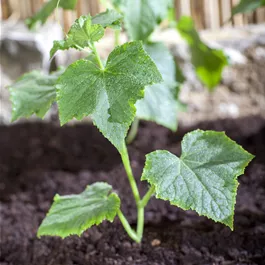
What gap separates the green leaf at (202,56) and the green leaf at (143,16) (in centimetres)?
30

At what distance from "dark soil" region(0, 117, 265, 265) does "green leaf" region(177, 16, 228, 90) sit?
0.24 meters

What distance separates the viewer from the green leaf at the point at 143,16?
170 cm

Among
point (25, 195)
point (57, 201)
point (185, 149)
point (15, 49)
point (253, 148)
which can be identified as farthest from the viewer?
point (15, 49)

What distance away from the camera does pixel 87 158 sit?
2.08m

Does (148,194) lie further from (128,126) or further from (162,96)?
(162,96)

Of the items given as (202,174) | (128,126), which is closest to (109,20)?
(128,126)

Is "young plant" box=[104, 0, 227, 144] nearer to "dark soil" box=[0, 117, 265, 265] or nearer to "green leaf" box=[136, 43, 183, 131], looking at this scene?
"green leaf" box=[136, 43, 183, 131]

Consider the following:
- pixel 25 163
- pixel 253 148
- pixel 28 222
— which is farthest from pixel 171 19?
pixel 28 222

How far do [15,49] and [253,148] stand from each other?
1204 millimetres

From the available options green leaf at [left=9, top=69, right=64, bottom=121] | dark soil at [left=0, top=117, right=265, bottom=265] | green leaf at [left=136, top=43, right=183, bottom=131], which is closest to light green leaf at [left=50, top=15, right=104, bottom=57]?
green leaf at [left=9, top=69, right=64, bottom=121]

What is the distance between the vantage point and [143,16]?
171 cm

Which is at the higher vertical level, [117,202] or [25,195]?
[117,202]

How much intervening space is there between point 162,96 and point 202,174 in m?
0.78

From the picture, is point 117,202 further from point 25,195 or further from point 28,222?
point 25,195
